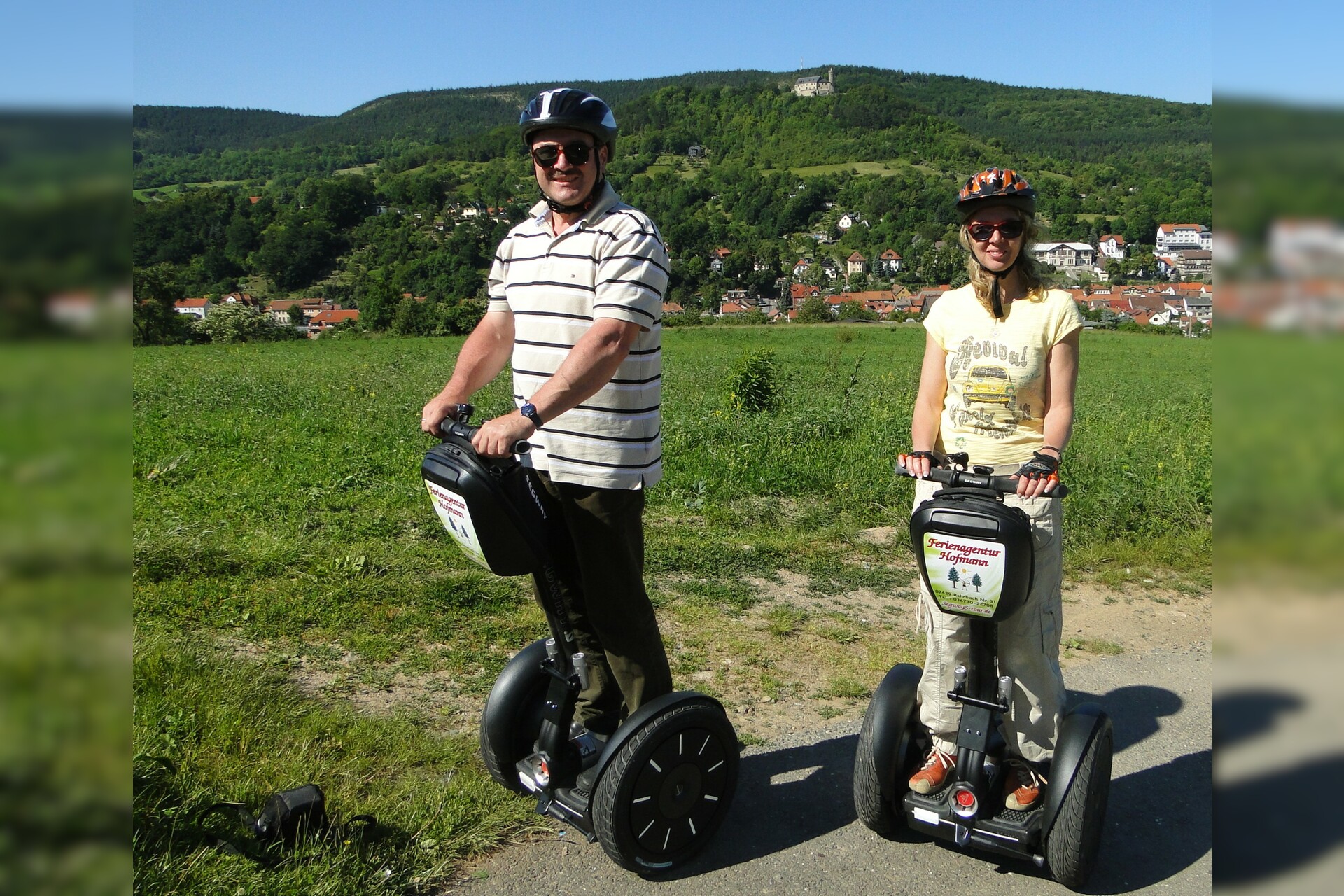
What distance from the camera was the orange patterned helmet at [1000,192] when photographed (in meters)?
3.18

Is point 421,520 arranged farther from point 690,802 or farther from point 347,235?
point 347,235

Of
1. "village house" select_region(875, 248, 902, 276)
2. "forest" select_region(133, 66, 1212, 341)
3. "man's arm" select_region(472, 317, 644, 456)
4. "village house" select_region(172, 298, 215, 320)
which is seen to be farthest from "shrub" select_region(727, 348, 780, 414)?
"village house" select_region(875, 248, 902, 276)

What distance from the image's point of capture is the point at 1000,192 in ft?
10.4

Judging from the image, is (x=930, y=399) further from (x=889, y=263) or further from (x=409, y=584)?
(x=889, y=263)

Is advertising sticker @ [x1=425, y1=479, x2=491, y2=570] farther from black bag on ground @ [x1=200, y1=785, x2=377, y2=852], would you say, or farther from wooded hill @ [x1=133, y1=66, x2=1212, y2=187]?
wooded hill @ [x1=133, y1=66, x2=1212, y2=187]

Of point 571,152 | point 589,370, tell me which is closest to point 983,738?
point 589,370

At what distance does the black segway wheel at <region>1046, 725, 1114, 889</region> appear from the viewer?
10.2ft

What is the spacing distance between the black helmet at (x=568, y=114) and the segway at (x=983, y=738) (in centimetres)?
142

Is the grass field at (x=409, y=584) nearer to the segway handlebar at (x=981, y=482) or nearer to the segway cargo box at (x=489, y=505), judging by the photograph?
the segway cargo box at (x=489, y=505)

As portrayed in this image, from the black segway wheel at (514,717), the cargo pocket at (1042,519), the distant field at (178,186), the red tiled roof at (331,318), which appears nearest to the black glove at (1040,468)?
the cargo pocket at (1042,519)
